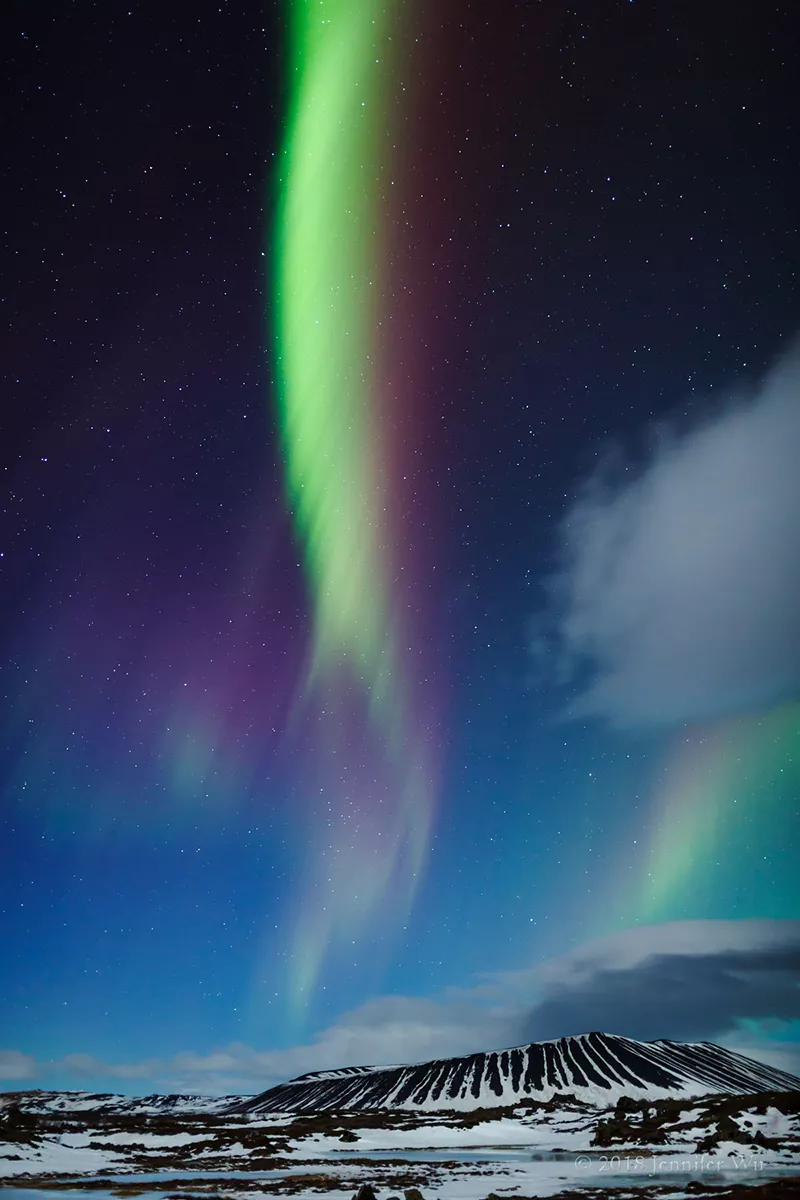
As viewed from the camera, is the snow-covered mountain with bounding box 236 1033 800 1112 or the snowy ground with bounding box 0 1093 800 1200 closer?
the snowy ground with bounding box 0 1093 800 1200

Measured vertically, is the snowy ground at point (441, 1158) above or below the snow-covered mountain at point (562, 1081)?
above

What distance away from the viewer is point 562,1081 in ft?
535

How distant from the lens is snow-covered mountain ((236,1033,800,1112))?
15312 centimetres

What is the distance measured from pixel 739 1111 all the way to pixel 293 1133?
162 ft

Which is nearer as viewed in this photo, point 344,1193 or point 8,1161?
point 344,1193

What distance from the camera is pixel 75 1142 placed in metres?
74.6

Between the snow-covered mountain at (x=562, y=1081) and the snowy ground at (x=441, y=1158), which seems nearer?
the snowy ground at (x=441, y=1158)

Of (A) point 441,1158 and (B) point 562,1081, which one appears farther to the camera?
(B) point 562,1081

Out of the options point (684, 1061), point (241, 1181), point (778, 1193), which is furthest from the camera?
point (684, 1061)

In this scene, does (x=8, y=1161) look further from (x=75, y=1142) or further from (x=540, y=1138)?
(x=540, y=1138)

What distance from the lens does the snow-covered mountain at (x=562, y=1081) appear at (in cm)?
15312

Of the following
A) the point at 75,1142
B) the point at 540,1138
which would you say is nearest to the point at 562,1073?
the point at 540,1138

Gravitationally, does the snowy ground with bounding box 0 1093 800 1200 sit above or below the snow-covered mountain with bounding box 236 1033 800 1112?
above

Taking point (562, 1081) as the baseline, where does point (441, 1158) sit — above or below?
above
